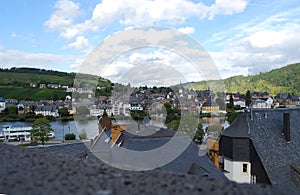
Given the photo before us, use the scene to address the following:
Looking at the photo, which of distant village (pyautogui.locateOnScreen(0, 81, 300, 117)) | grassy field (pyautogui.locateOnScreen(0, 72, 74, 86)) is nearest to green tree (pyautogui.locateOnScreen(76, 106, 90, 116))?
distant village (pyautogui.locateOnScreen(0, 81, 300, 117))

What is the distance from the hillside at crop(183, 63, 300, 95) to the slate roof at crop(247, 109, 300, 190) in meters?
74.9

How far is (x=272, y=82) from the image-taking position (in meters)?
99.9

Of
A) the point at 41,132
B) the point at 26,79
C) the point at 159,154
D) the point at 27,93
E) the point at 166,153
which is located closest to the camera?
the point at 159,154

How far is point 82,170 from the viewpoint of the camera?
6.27ft

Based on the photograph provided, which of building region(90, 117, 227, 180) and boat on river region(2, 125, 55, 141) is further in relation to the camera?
boat on river region(2, 125, 55, 141)

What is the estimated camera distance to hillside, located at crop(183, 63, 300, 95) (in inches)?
3615

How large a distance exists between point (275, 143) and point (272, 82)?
9429 cm

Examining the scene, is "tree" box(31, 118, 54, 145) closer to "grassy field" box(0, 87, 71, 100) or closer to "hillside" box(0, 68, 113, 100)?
"hillside" box(0, 68, 113, 100)

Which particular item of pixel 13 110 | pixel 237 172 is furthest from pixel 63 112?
pixel 237 172

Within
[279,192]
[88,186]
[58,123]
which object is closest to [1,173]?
[88,186]

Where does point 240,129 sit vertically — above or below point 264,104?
below

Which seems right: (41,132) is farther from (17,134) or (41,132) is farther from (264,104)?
(264,104)

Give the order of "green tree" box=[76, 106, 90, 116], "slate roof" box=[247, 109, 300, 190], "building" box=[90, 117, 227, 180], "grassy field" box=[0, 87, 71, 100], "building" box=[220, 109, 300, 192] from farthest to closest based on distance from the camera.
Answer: "grassy field" box=[0, 87, 71, 100] → "green tree" box=[76, 106, 90, 116] → "building" box=[220, 109, 300, 192] → "slate roof" box=[247, 109, 300, 190] → "building" box=[90, 117, 227, 180]

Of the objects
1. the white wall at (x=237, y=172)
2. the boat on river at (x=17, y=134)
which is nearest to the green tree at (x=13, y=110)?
the boat on river at (x=17, y=134)
